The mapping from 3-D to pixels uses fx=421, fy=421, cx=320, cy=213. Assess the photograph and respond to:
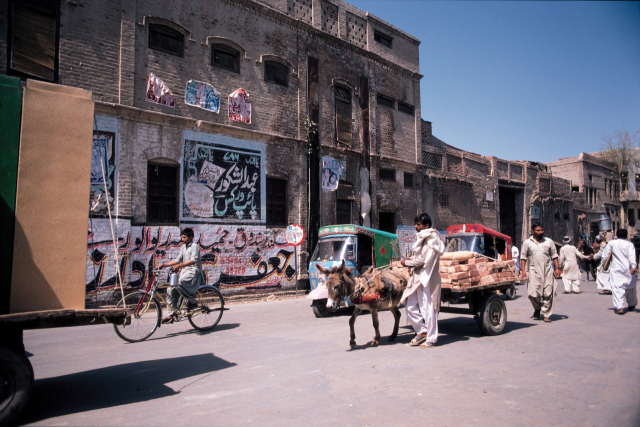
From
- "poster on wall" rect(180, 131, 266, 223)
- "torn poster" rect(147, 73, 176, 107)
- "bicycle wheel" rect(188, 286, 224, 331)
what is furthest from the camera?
"poster on wall" rect(180, 131, 266, 223)

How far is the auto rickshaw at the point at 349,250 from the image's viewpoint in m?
11.4

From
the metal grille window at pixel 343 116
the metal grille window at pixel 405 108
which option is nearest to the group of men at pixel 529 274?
the metal grille window at pixel 343 116

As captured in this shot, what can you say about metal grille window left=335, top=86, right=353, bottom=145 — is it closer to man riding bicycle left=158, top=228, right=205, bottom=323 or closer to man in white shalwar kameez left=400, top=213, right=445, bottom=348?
man riding bicycle left=158, top=228, right=205, bottom=323

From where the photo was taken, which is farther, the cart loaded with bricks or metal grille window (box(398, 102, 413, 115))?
metal grille window (box(398, 102, 413, 115))

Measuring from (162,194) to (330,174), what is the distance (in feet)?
24.5

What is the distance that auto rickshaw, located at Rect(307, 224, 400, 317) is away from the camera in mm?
11430

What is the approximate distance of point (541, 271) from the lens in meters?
8.65

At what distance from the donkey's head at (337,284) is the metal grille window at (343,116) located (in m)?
12.9

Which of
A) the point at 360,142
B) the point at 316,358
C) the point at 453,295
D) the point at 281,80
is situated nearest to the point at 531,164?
the point at 360,142

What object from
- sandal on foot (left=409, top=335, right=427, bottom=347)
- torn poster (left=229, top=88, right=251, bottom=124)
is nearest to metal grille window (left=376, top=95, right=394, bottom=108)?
torn poster (left=229, top=88, right=251, bottom=124)

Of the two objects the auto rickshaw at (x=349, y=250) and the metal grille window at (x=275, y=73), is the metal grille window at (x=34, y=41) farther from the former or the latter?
the auto rickshaw at (x=349, y=250)

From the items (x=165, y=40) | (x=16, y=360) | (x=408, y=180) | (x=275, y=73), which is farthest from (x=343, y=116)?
(x=16, y=360)

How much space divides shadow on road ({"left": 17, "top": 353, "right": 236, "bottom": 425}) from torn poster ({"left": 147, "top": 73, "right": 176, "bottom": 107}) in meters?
9.55

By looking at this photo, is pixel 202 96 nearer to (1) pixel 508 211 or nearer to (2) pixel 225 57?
(2) pixel 225 57
